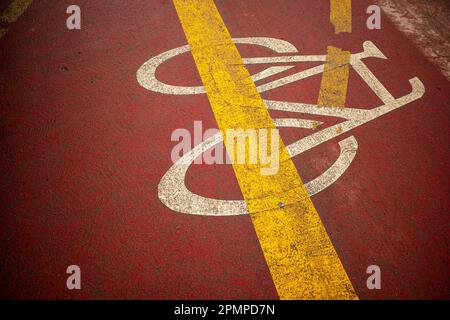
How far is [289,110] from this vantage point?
7.48 ft

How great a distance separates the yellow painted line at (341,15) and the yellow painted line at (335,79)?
41cm

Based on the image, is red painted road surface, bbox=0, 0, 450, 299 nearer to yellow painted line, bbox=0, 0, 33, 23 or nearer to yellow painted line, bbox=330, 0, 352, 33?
yellow painted line, bbox=330, 0, 352, 33

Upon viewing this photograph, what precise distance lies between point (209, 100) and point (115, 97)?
80 cm

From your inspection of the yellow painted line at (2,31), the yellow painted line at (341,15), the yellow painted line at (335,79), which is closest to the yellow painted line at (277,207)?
the yellow painted line at (335,79)

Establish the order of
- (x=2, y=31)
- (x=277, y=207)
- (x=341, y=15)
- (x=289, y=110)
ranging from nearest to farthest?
(x=277, y=207) → (x=289, y=110) → (x=2, y=31) → (x=341, y=15)

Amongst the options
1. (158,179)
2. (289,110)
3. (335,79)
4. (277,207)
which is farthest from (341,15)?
(158,179)

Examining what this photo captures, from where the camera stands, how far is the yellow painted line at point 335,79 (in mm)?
2326

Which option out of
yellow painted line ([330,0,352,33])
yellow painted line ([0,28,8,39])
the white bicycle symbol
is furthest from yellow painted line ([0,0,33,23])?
yellow painted line ([330,0,352,33])

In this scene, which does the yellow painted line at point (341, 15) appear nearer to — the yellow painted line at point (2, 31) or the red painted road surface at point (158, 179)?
the red painted road surface at point (158, 179)

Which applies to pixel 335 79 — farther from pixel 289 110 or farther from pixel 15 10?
pixel 15 10

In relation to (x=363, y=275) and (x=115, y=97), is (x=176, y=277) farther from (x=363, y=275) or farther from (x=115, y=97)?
(x=115, y=97)

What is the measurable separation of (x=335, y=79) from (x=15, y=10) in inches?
136

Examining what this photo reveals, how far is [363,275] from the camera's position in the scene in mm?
1603

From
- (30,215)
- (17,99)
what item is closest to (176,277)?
(30,215)
